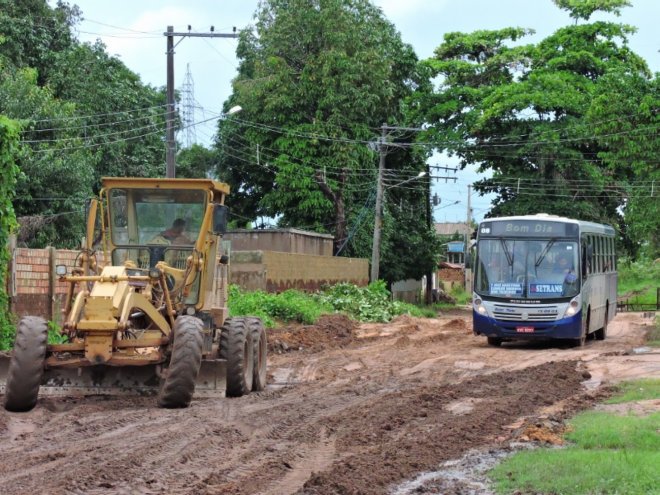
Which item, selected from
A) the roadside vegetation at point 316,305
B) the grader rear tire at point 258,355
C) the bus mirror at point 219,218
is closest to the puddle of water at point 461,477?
the bus mirror at point 219,218

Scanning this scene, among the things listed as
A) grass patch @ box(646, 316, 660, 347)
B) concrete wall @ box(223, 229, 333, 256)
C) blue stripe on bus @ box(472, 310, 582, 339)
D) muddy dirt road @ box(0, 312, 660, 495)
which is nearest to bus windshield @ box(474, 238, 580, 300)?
blue stripe on bus @ box(472, 310, 582, 339)

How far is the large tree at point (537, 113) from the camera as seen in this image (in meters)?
47.8

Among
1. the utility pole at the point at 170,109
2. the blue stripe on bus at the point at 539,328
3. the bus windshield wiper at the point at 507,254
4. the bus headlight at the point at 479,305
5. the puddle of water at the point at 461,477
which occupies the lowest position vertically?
the puddle of water at the point at 461,477

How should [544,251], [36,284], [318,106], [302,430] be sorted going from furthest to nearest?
[318,106]
[544,251]
[36,284]
[302,430]

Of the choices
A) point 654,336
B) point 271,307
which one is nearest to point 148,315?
point 271,307

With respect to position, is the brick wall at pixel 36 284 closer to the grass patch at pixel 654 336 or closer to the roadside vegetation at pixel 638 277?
the grass patch at pixel 654 336

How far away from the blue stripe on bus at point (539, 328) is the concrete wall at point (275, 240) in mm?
18029

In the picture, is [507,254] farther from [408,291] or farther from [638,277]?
[408,291]

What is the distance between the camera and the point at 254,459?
920 cm

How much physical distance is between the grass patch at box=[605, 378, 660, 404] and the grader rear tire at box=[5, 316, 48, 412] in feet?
24.0

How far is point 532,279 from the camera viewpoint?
2402 cm

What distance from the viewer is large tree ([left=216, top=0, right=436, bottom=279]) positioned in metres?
46.4

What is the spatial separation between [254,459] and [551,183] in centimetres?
4147

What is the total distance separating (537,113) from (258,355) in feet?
122
